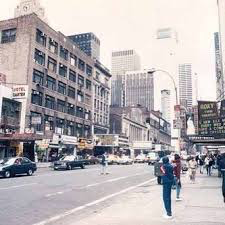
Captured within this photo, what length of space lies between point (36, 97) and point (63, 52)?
549 inches

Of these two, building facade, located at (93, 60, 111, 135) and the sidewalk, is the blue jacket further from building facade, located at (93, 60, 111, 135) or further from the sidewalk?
building facade, located at (93, 60, 111, 135)

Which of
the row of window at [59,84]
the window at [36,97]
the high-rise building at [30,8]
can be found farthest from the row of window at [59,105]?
the high-rise building at [30,8]

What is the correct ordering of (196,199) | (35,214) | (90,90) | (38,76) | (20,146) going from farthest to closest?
(90,90), (38,76), (20,146), (196,199), (35,214)

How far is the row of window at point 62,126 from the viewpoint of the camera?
52.7 metres

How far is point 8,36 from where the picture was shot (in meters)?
54.7

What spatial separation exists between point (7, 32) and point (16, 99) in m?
15.2

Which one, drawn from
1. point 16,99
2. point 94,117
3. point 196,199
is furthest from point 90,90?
point 196,199

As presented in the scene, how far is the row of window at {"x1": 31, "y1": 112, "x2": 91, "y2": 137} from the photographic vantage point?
52662 mm

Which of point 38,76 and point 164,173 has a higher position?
point 38,76

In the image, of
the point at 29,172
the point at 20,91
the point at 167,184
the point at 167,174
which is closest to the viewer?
the point at 167,184

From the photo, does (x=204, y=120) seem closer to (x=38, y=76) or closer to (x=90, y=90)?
(x=38, y=76)

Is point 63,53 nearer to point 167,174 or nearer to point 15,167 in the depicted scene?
point 15,167

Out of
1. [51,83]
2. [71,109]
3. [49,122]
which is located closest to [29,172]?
[49,122]

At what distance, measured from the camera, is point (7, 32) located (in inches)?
2170
